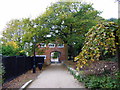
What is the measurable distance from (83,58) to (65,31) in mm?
14320

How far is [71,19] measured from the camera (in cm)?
1711

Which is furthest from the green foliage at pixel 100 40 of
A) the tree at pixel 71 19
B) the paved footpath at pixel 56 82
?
the tree at pixel 71 19

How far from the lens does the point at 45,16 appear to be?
55.7 ft

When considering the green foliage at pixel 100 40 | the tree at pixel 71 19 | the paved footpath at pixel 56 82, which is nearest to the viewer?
the green foliage at pixel 100 40

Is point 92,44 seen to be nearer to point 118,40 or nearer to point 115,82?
point 118,40

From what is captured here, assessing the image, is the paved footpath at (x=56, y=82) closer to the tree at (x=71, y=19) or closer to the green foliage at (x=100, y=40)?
the green foliage at (x=100, y=40)

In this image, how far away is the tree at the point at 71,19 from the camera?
17109 millimetres

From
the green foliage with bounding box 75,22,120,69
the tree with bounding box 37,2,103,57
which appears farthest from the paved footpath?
the tree with bounding box 37,2,103,57

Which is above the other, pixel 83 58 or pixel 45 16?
pixel 45 16

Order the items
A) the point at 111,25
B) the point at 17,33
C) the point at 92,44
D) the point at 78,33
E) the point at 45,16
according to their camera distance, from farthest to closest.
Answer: the point at 17,33
the point at 78,33
the point at 45,16
the point at 111,25
the point at 92,44

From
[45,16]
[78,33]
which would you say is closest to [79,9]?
[78,33]

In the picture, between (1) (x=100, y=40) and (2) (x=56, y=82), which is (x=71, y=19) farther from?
(1) (x=100, y=40)

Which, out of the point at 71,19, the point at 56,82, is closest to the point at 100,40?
the point at 56,82

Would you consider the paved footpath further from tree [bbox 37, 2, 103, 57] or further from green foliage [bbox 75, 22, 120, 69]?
tree [bbox 37, 2, 103, 57]
